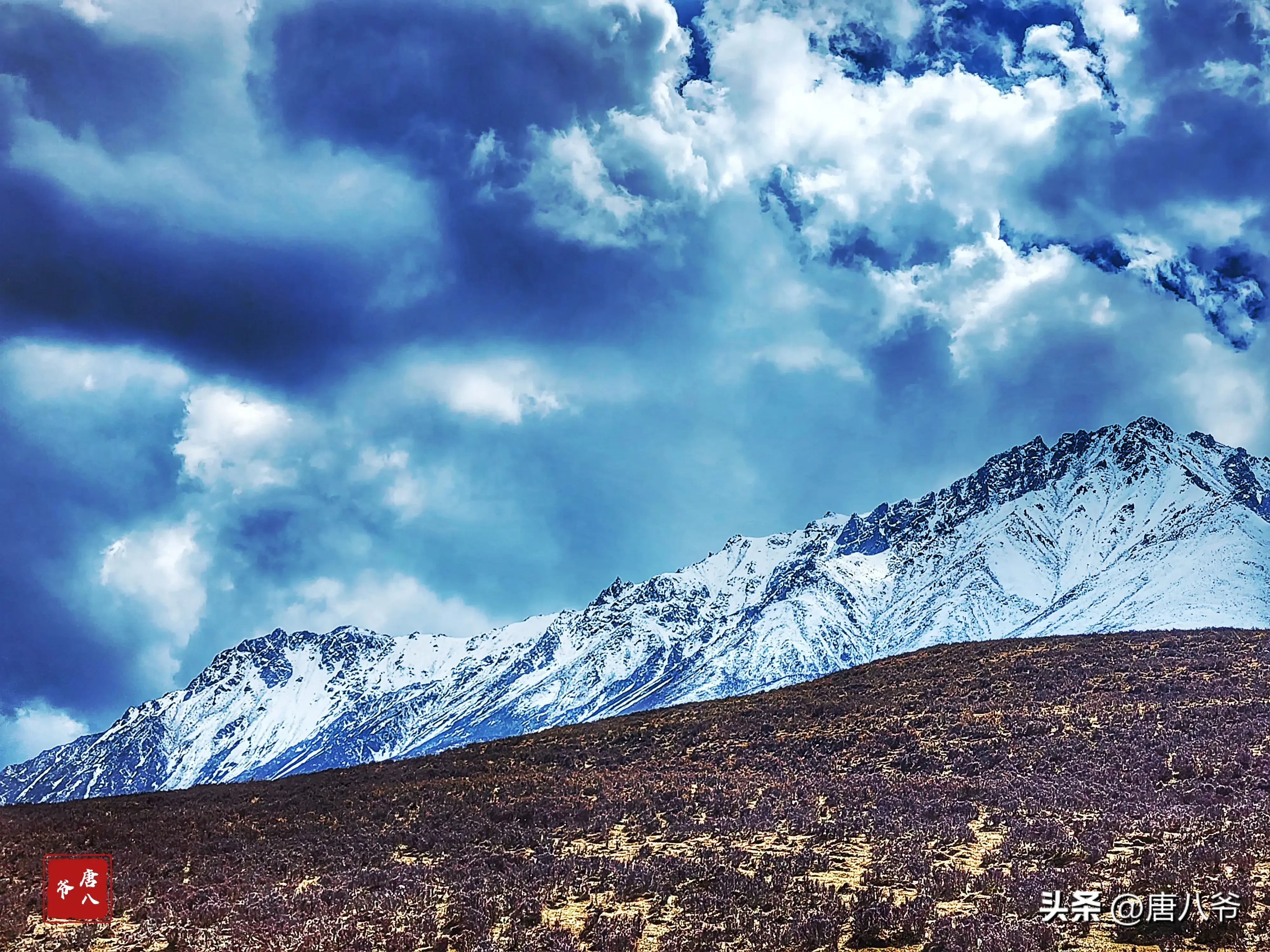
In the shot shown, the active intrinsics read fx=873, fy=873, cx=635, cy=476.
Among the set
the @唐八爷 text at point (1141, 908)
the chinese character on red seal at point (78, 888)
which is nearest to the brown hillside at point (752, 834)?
the @唐八爷 text at point (1141, 908)

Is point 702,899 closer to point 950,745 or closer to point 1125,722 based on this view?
point 950,745

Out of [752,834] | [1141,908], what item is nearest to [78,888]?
[752,834]

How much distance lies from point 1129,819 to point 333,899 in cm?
1955

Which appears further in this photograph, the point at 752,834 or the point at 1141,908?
the point at 752,834

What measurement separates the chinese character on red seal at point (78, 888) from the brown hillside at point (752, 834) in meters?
0.55

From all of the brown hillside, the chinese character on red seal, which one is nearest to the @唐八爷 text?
the brown hillside

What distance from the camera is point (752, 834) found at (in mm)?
23656

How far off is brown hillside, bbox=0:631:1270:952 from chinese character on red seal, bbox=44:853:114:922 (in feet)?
1.81

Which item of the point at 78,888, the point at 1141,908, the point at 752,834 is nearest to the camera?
the point at 1141,908

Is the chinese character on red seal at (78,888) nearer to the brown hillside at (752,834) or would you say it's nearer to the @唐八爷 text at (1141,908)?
the brown hillside at (752,834)

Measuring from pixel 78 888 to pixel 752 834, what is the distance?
17836 millimetres

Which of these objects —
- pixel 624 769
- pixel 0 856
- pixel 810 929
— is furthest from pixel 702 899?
pixel 0 856

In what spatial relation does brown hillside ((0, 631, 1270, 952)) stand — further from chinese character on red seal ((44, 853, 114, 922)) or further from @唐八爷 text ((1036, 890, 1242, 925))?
chinese character on red seal ((44, 853, 114, 922))

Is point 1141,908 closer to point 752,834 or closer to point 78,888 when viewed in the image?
point 752,834
